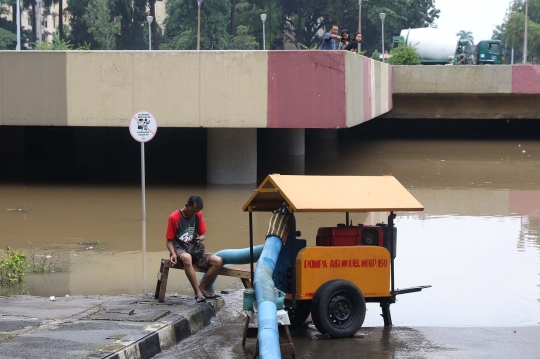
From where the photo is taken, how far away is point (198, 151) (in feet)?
102

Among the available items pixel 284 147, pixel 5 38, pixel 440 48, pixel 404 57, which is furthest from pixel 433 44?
pixel 5 38

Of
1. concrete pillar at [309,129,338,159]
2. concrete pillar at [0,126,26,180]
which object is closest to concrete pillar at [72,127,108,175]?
concrete pillar at [0,126,26,180]

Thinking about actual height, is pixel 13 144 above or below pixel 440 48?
below

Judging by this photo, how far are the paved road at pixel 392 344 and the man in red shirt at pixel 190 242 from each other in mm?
654

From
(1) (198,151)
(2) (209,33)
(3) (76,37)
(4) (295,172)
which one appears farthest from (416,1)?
(4) (295,172)

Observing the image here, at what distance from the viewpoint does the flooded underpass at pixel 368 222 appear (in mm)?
9352

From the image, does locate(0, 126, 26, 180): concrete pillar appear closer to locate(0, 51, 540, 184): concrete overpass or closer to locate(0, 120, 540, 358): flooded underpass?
locate(0, 120, 540, 358): flooded underpass

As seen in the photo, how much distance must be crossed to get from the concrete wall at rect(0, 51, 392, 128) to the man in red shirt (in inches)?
445

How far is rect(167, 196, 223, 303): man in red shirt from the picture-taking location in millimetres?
9109

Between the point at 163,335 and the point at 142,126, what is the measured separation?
7933 millimetres

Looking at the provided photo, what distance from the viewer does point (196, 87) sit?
20.5 m

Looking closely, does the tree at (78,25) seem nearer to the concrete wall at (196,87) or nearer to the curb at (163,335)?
the concrete wall at (196,87)

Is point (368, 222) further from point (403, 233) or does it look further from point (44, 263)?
point (44, 263)

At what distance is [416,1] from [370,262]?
7446cm
